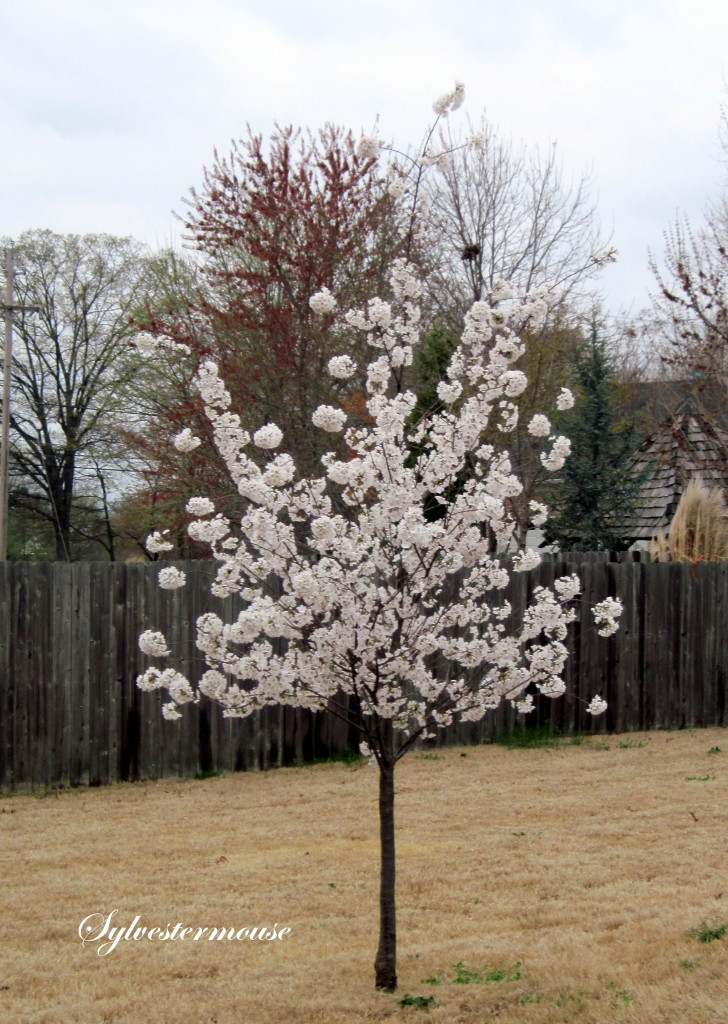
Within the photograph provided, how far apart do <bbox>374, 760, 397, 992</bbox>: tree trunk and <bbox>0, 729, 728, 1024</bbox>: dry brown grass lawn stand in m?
0.10

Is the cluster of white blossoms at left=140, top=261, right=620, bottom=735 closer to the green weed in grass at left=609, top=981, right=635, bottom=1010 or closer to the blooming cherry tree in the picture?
the blooming cherry tree

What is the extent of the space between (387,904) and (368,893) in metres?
1.53

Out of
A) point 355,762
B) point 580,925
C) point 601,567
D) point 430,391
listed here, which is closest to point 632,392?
point 430,391

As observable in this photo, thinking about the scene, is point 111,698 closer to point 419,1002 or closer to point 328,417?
point 328,417

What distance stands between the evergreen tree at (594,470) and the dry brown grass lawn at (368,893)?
6818mm

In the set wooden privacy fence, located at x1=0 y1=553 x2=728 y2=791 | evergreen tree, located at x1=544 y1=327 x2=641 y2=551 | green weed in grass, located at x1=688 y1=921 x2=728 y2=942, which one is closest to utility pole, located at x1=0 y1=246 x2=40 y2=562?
evergreen tree, located at x1=544 y1=327 x2=641 y2=551

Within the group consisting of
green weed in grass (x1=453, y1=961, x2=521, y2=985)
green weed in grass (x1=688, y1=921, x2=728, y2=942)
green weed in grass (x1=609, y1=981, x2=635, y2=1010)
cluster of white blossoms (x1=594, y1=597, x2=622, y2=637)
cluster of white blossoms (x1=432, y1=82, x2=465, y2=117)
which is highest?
cluster of white blossoms (x1=432, y1=82, x2=465, y2=117)

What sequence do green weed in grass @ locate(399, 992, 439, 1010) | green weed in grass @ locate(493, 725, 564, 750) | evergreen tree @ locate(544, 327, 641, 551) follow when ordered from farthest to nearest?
evergreen tree @ locate(544, 327, 641, 551), green weed in grass @ locate(493, 725, 564, 750), green weed in grass @ locate(399, 992, 439, 1010)

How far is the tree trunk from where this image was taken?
183 inches

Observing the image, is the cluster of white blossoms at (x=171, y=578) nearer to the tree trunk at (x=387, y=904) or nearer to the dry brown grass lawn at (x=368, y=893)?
Answer: the tree trunk at (x=387, y=904)

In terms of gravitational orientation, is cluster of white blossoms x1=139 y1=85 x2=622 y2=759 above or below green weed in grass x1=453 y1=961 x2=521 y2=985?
above

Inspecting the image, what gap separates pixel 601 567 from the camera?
38.0 ft

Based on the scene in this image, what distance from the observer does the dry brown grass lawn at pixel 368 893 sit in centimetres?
450

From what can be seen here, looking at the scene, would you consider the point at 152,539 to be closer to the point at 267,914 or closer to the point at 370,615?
the point at 370,615
